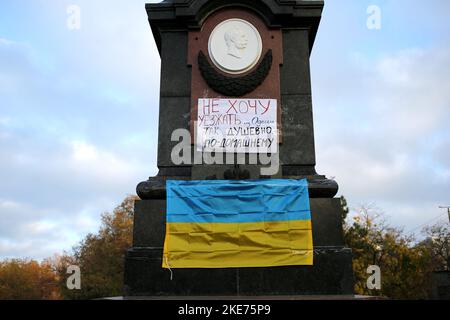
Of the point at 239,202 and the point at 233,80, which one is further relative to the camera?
the point at 233,80

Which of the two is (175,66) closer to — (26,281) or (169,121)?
(169,121)

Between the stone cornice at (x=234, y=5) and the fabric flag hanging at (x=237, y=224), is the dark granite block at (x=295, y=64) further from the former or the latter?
the fabric flag hanging at (x=237, y=224)

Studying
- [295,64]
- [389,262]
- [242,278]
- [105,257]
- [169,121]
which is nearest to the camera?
[242,278]

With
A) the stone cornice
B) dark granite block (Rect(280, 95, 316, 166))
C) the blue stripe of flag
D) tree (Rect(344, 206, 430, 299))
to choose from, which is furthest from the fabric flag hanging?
tree (Rect(344, 206, 430, 299))

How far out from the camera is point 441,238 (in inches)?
1385

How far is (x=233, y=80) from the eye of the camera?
6973 mm

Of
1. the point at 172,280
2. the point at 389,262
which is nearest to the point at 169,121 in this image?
the point at 172,280

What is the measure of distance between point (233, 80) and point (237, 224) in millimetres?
2394

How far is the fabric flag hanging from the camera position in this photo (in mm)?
5918

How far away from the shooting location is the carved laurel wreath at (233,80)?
22.8 ft

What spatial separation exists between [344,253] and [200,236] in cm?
202

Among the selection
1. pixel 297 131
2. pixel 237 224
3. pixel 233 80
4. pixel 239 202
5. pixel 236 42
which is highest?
pixel 236 42
